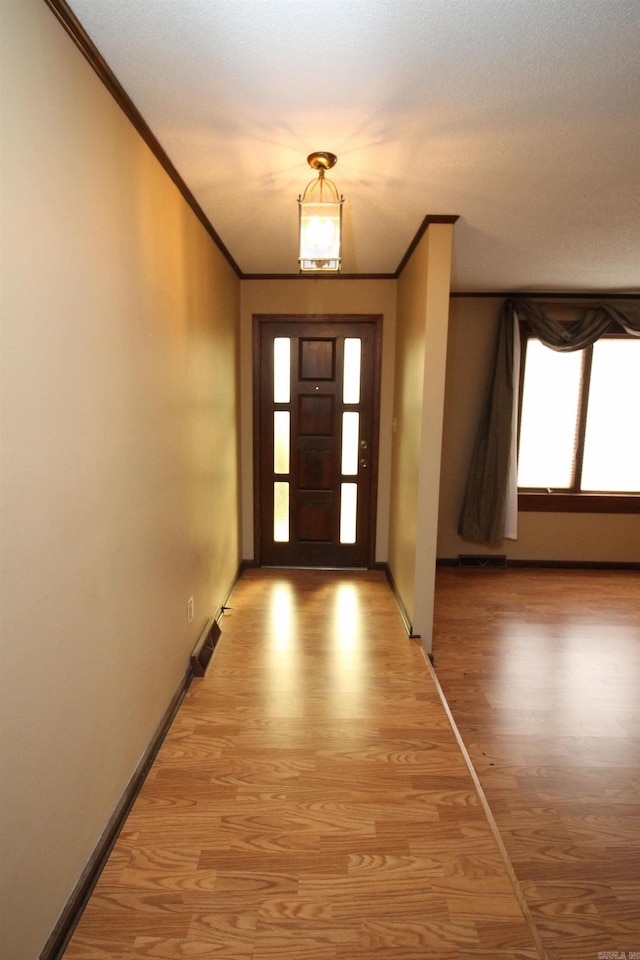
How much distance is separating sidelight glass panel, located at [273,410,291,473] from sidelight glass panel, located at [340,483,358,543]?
0.54 m

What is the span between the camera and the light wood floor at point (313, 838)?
129 centimetres

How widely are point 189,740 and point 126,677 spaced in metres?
0.56

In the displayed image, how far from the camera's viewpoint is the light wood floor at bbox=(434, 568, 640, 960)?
1.47 m

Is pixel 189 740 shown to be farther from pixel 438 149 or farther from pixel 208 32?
pixel 438 149

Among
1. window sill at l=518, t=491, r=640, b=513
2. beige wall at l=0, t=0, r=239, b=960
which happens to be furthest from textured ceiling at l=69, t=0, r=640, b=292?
window sill at l=518, t=491, r=640, b=513

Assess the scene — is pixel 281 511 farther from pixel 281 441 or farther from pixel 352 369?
pixel 352 369

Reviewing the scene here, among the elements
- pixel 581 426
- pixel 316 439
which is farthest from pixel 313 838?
pixel 581 426

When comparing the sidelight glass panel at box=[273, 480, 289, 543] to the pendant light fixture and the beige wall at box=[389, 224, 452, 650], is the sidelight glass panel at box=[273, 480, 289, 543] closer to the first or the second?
the beige wall at box=[389, 224, 452, 650]

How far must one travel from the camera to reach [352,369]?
391 centimetres

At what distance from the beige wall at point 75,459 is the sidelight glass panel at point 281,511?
196 cm

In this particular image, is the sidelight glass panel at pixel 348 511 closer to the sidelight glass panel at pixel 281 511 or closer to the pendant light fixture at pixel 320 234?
the sidelight glass panel at pixel 281 511

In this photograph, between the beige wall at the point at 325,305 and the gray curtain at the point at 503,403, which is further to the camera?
the gray curtain at the point at 503,403

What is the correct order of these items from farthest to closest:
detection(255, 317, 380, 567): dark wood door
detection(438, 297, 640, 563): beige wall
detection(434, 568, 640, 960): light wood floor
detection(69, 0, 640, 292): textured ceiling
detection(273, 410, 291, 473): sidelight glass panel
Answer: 1. detection(438, 297, 640, 563): beige wall
2. detection(273, 410, 291, 473): sidelight glass panel
3. detection(255, 317, 380, 567): dark wood door
4. detection(434, 568, 640, 960): light wood floor
5. detection(69, 0, 640, 292): textured ceiling

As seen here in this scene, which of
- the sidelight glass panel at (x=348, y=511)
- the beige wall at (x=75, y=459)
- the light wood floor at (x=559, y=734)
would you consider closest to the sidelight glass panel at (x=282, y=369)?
the sidelight glass panel at (x=348, y=511)
